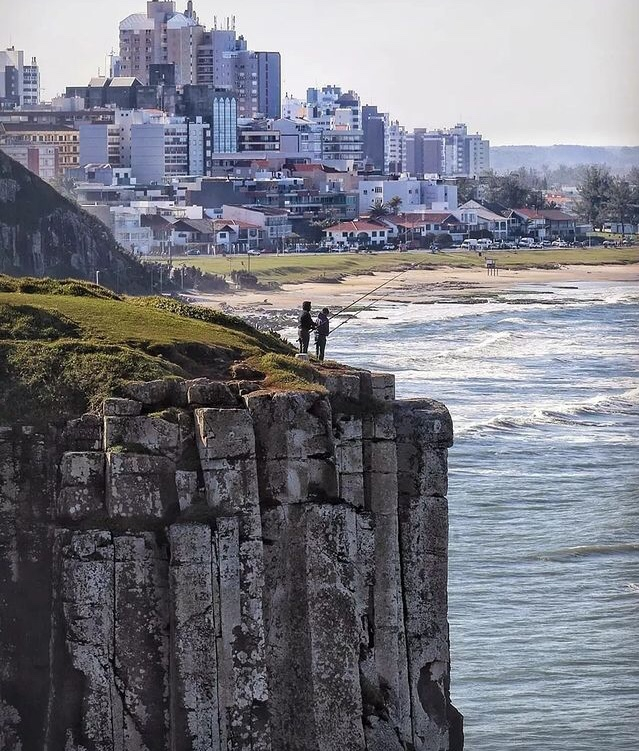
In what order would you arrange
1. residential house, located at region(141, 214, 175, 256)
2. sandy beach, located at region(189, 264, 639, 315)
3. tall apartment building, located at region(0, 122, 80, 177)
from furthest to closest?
tall apartment building, located at region(0, 122, 80, 177) < residential house, located at region(141, 214, 175, 256) < sandy beach, located at region(189, 264, 639, 315)

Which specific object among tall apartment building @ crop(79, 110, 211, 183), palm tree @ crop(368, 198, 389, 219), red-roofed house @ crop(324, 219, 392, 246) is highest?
tall apartment building @ crop(79, 110, 211, 183)

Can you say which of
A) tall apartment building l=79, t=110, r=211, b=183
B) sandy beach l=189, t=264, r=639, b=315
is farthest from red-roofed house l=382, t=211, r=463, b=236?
sandy beach l=189, t=264, r=639, b=315

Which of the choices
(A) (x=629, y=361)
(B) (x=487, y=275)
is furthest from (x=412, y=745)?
(B) (x=487, y=275)

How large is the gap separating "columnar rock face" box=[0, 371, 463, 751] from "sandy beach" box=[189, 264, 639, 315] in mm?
66683

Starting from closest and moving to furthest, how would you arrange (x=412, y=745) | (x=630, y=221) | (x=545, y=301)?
(x=412, y=745)
(x=545, y=301)
(x=630, y=221)

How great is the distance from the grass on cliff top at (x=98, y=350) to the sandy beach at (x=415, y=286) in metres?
62.9

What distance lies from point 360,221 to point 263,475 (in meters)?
142

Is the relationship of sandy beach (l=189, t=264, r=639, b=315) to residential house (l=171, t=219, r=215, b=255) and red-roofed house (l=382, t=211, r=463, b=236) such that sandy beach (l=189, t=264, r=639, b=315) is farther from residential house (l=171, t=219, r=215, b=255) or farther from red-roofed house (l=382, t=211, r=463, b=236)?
red-roofed house (l=382, t=211, r=463, b=236)

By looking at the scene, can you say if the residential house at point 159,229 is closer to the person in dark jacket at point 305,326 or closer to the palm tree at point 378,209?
the palm tree at point 378,209

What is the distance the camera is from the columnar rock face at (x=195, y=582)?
48.8 feet

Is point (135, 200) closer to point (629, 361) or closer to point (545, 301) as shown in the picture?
point (545, 301)

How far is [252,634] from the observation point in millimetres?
15039

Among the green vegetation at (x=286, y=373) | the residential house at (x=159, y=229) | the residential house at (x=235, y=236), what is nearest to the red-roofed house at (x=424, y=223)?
the residential house at (x=235, y=236)

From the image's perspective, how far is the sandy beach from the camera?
92562 millimetres
